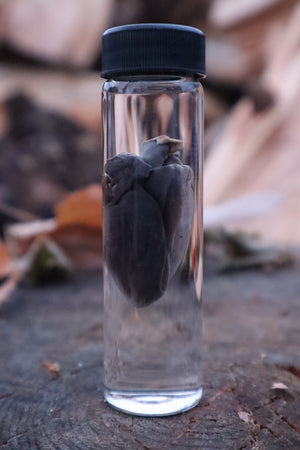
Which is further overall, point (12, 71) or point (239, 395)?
point (12, 71)

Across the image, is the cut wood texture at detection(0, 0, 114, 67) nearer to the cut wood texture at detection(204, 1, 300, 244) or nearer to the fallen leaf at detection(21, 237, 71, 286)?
the cut wood texture at detection(204, 1, 300, 244)

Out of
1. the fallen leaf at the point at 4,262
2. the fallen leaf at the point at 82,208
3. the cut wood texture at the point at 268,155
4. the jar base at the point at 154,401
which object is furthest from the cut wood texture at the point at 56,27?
the jar base at the point at 154,401

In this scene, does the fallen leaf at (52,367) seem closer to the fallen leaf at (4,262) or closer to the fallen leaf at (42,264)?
the fallen leaf at (4,262)

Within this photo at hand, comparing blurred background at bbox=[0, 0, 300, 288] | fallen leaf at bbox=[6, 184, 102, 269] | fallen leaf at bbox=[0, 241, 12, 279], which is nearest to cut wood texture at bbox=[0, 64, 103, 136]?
blurred background at bbox=[0, 0, 300, 288]

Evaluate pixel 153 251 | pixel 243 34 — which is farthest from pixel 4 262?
pixel 243 34

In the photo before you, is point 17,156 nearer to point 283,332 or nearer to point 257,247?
point 257,247

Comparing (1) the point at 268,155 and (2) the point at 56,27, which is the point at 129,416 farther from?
(2) the point at 56,27

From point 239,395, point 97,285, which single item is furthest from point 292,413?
point 97,285
